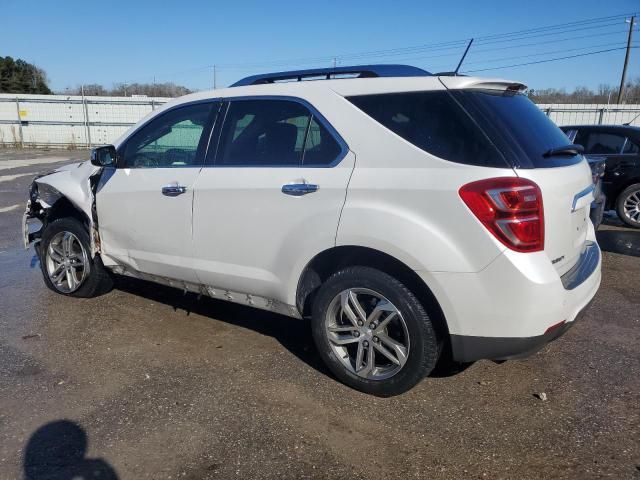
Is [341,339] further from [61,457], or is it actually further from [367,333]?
[61,457]

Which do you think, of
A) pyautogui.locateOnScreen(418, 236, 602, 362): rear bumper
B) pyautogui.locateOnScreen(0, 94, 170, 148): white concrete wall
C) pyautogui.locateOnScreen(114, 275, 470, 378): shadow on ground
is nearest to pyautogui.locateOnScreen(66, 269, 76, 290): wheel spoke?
pyautogui.locateOnScreen(114, 275, 470, 378): shadow on ground

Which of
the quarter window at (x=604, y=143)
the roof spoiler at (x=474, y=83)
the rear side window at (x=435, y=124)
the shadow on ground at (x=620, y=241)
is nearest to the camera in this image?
the rear side window at (x=435, y=124)

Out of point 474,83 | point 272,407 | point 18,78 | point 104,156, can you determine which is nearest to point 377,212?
point 474,83

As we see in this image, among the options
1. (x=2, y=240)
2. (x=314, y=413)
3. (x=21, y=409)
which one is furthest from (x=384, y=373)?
(x=2, y=240)

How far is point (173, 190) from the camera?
377cm

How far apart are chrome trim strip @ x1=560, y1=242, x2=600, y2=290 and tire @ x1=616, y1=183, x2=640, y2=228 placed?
5.80 meters

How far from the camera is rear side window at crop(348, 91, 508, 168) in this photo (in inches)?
106

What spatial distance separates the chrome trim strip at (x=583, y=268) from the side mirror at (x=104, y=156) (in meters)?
3.45

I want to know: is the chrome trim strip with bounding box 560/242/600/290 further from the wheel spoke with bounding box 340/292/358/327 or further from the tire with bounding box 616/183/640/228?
the tire with bounding box 616/183/640/228

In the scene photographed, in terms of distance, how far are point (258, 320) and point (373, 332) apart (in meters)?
1.68

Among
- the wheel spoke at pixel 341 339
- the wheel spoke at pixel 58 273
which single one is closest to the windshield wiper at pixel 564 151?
the wheel spoke at pixel 341 339

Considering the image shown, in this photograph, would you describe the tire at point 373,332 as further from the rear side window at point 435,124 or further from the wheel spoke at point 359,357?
the rear side window at point 435,124

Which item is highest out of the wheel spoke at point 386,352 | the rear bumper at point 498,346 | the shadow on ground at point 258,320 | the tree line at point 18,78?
the tree line at point 18,78

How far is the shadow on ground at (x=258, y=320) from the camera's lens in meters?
3.63
